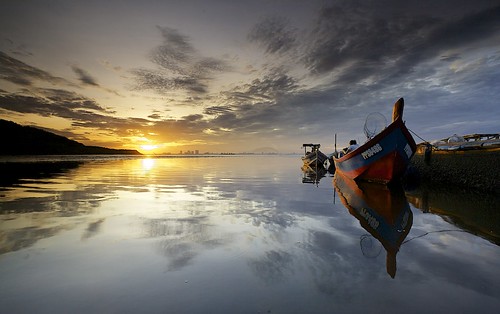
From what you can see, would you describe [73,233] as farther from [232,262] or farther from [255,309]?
[255,309]

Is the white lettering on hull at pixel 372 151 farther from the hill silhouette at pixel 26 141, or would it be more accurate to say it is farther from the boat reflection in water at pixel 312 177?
the hill silhouette at pixel 26 141

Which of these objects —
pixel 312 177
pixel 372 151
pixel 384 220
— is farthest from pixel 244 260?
pixel 312 177

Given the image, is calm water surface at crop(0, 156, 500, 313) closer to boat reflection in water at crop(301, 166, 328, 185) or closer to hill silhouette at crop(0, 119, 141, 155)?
boat reflection in water at crop(301, 166, 328, 185)

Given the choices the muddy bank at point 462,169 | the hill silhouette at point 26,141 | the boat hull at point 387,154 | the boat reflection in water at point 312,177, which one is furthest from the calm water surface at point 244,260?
the hill silhouette at point 26,141

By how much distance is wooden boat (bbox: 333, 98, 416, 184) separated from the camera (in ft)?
45.0

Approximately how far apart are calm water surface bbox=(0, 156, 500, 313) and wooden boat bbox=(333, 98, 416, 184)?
19.3 ft

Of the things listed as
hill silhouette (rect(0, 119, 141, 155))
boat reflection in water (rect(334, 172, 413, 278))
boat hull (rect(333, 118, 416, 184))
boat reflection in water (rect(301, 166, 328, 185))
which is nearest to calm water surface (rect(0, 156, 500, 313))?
boat reflection in water (rect(334, 172, 413, 278))

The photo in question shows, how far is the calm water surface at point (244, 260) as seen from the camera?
10.0 feet

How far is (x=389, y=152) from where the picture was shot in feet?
45.8

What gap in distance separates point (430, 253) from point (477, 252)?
1011 mm

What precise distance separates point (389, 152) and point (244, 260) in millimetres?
12916

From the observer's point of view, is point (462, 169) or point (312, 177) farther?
point (312, 177)

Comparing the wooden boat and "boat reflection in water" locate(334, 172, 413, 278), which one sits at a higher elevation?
the wooden boat

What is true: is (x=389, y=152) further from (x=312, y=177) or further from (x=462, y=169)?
(x=312, y=177)
